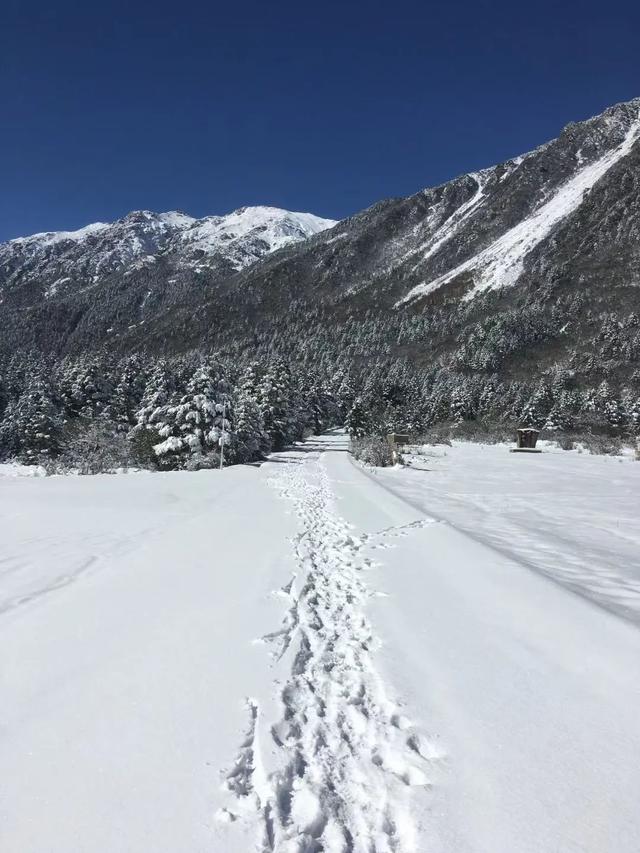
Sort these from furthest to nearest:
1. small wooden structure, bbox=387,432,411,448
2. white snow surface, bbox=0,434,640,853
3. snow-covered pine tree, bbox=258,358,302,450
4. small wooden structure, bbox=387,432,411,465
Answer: snow-covered pine tree, bbox=258,358,302,450, small wooden structure, bbox=387,432,411,448, small wooden structure, bbox=387,432,411,465, white snow surface, bbox=0,434,640,853

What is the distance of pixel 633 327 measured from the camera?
452 feet

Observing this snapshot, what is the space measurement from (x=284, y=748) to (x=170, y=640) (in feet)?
5.39

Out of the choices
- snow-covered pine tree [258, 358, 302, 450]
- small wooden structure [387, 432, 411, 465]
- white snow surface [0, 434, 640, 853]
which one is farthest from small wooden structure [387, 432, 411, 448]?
white snow surface [0, 434, 640, 853]

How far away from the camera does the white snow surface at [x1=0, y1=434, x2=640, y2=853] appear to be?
203cm

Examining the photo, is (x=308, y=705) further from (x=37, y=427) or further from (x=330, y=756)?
(x=37, y=427)

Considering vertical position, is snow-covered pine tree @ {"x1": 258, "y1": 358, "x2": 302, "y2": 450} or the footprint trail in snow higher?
snow-covered pine tree @ {"x1": 258, "y1": 358, "x2": 302, "y2": 450}

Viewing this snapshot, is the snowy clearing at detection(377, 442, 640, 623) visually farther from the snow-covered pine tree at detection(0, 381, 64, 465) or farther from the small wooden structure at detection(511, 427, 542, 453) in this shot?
the snow-covered pine tree at detection(0, 381, 64, 465)

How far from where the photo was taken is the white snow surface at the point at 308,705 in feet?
6.64

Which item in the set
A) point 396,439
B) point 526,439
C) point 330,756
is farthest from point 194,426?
point 330,756

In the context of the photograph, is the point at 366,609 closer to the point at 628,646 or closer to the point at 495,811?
the point at 628,646

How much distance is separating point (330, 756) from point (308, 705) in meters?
0.51

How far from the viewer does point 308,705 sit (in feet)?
10.0

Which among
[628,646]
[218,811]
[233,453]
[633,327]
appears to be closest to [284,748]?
[218,811]

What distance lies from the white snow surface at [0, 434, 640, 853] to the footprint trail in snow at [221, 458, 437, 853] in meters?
0.01
